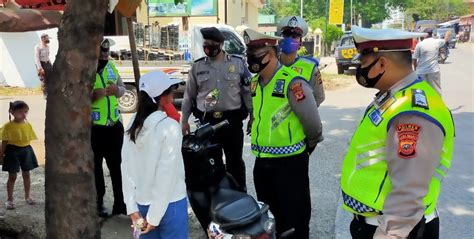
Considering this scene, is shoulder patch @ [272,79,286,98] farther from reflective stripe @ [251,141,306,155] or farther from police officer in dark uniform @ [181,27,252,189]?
police officer in dark uniform @ [181,27,252,189]

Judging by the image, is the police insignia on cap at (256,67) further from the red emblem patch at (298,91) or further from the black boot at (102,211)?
the black boot at (102,211)

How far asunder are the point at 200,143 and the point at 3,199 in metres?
3.27

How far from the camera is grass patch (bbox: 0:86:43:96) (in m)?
14.6

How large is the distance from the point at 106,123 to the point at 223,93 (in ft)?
3.67

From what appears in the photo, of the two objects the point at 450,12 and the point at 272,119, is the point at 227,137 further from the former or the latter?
the point at 450,12

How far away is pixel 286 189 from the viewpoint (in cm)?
339

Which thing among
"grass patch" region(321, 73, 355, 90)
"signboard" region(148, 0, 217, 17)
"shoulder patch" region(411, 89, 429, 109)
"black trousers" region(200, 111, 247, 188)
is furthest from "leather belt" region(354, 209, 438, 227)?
"signboard" region(148, 0, 217, 17)

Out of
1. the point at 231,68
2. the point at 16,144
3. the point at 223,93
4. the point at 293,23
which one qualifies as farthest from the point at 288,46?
the point at 16,144

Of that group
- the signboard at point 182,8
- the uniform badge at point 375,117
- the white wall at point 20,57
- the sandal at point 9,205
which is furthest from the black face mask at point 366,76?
the signboard at point 182,8

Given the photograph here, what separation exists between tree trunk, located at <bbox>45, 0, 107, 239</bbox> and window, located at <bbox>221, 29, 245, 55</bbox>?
837cm

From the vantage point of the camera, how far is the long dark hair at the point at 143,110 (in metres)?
2.74

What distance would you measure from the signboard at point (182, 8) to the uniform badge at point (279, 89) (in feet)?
53.9

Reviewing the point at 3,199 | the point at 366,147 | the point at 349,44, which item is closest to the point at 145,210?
the point at 366,147

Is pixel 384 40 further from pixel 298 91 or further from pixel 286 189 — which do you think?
pixel 286 189
